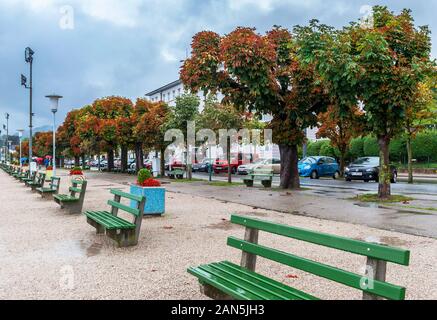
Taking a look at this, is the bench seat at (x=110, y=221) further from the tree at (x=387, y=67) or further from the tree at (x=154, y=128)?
the tree at (x=154, y=128)

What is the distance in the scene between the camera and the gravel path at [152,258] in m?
4.80

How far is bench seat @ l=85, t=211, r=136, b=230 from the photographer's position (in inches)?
270

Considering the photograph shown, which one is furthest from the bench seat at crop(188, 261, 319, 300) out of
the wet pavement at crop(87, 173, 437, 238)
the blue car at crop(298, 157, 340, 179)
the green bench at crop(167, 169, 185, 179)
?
the blue car at crop(298, 157, 340, 179)

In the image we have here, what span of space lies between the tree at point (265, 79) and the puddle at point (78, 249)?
32.2ft

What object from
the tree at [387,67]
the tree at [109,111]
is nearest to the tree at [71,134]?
the tree at [109,111]

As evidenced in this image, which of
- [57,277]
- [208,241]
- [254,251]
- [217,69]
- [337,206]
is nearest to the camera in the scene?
[254,251]

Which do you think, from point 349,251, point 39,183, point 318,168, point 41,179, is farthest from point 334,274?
point 318,168

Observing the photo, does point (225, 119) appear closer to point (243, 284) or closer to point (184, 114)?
point (184, 114)

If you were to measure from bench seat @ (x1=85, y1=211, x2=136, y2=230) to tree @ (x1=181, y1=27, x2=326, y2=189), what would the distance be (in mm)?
8958

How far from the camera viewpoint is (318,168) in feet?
98.5

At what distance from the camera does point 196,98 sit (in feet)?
91.5

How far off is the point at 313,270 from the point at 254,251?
934 millimetres

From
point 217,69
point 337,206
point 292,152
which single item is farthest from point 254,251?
point 292,152
